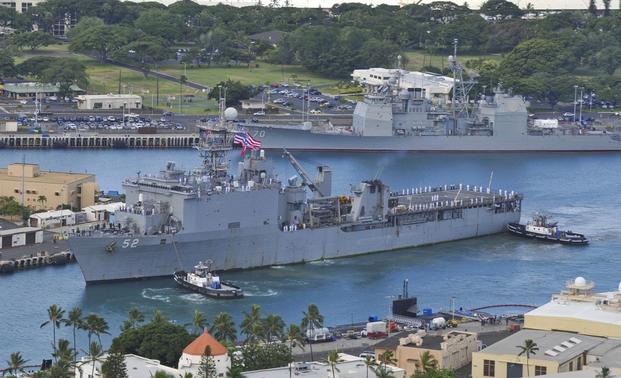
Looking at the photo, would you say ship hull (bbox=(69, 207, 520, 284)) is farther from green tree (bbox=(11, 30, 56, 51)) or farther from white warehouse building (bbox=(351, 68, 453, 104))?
green tree (bbox=(11, 30, 56, 51))

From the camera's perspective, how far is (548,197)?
74375 millimetres

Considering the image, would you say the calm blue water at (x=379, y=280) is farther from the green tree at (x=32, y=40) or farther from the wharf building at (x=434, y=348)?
the green tree at (x=32, y=40)

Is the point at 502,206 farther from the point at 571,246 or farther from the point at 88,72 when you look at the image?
A: the point at 88,72

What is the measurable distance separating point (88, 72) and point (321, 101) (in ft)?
46.1

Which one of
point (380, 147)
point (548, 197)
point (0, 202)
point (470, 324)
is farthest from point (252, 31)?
point (470, 324)

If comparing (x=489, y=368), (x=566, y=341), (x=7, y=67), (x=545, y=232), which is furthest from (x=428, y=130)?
(x=489, y=368)

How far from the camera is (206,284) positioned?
54250 mm

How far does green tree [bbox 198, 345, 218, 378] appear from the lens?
3984 centimetres

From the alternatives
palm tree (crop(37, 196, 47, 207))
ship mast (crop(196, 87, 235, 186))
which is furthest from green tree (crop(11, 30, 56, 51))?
ship mast (crop(196, 87, 235, 186))

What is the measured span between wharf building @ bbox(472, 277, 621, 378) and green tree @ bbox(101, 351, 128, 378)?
25.8 feet

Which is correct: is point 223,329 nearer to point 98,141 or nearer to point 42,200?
point 42,200

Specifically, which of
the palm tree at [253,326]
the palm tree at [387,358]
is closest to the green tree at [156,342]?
the palm tree at [253,326]

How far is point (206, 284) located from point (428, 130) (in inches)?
1539

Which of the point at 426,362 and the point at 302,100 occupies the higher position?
the point at 302,100
